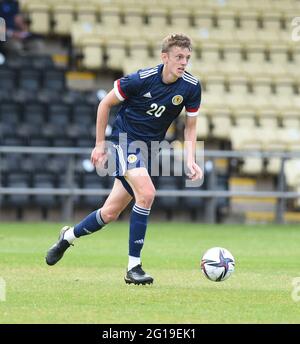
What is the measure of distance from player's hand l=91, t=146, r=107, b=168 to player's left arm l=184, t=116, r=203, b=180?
752mm

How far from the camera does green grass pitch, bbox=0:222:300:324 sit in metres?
7.49

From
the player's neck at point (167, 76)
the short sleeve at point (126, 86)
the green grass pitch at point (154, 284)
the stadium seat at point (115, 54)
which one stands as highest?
the stadium seat at point (115, 54)

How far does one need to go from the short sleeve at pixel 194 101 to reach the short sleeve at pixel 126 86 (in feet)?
1.64

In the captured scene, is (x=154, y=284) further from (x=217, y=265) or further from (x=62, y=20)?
(x=62, y=20)

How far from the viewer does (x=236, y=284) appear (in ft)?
31.2

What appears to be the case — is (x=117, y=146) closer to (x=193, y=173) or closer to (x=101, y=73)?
(x=193, y=173)

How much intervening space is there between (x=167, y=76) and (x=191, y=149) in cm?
67

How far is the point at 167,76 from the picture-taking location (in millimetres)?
9438

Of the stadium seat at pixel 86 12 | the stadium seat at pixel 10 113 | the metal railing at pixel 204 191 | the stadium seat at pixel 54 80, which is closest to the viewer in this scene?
the metal railing at pixel 204 191

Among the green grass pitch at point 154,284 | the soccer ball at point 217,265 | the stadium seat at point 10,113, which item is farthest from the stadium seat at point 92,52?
the soccer ball at point 217,265

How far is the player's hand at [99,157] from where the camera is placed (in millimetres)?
9203

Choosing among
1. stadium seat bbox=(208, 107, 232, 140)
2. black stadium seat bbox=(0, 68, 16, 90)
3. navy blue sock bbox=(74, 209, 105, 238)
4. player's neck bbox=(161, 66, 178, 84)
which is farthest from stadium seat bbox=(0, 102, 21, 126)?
player's neck bbox=(161, 66, 178, 84)

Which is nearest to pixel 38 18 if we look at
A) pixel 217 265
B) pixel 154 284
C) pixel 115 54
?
pixel 115 54

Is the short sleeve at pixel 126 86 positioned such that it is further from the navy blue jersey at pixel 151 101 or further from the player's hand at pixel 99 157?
the player's hand at pixel 99 157
